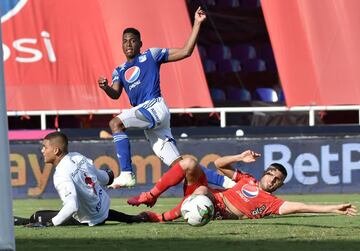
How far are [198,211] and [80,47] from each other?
1214 centimetres

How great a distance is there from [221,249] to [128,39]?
4354 millimetres

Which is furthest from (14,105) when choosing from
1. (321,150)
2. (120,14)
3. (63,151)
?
(63,151)

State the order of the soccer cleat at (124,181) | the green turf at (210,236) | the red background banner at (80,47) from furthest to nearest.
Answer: the red background banner at (80,47) → the soccer cleat at (124,181) → the green turf at (210,236)

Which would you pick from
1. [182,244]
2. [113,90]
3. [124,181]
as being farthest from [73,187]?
[113,90]

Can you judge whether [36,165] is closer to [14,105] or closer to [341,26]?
[14,105]

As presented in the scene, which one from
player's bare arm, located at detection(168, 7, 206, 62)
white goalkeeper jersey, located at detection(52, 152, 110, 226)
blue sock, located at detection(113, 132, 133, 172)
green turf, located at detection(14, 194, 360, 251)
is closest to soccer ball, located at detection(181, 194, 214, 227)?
green turf, located at detection(14, 194, 360, 251)

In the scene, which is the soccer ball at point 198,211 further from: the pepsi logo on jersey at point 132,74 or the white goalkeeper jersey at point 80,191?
the pepsi logo on jersey at point 132,74

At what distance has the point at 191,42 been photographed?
41.5 ft

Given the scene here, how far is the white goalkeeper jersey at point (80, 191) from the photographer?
1126 centimetres

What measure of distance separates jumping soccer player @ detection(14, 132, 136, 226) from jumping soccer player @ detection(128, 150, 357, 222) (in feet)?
1.21

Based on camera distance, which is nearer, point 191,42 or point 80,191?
point 80,191

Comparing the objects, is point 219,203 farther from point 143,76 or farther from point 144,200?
point 143,76


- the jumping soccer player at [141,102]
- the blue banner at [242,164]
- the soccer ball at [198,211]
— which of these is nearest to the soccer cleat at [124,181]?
the jumping soccer player at [141,102]

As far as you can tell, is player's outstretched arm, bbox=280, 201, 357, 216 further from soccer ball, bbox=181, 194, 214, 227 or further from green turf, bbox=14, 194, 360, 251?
soccer ball, bbox=181, 194, 214, 227
